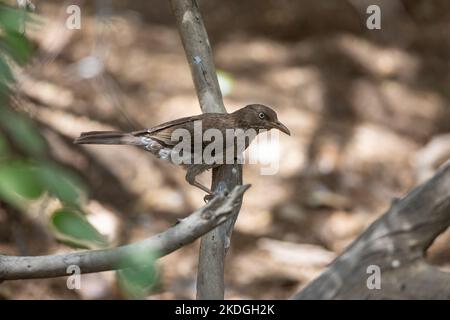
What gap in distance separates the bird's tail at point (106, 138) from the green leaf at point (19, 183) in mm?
2222

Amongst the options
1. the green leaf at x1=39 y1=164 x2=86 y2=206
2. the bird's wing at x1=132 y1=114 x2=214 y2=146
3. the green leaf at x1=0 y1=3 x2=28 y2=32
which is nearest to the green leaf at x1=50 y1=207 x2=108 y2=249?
the green leaf at x1=39 y1=164 x2=86 y2=206

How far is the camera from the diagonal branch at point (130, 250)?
2.52m

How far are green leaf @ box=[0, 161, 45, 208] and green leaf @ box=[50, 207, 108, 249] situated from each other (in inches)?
5.1

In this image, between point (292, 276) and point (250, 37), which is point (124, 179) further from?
point (250, 37)

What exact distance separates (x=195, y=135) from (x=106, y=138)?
22.2 inches

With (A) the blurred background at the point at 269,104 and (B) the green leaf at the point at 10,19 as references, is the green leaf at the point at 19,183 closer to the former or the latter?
(B) the green leaf at the point at 10,19

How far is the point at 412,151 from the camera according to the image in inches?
324

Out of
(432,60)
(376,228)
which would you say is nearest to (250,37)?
(432,60)

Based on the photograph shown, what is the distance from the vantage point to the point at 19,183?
6.10 ft

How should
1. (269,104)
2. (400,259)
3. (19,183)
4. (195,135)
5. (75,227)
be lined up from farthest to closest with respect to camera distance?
(269,104), (195,135), (400,259), (75,227), (19,183)

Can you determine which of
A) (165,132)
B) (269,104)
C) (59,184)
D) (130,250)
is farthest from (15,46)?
(269,104)

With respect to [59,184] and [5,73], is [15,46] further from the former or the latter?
[59,184]

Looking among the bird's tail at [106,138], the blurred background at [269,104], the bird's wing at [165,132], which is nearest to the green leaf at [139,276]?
the bird's tail at [106,138]

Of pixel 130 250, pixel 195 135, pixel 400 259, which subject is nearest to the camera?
pixel 130 250
